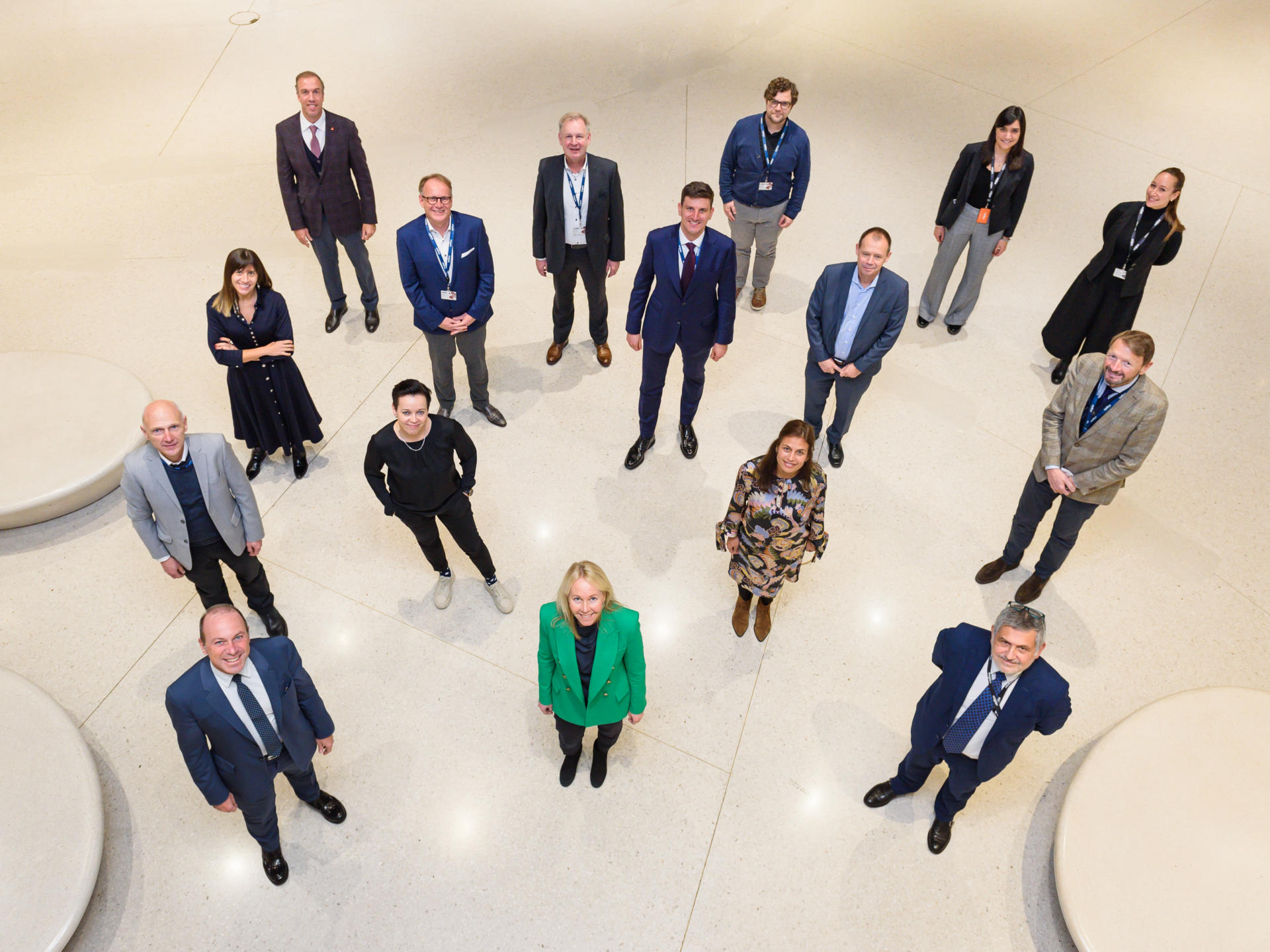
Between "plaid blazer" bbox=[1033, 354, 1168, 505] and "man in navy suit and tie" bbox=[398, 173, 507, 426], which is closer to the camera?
"plaid blazer" bbox=[1033, 354, 1168, 505]

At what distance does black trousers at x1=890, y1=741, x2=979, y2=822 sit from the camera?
3281 mm

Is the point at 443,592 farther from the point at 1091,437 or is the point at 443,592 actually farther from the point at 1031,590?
the point at 1091,437

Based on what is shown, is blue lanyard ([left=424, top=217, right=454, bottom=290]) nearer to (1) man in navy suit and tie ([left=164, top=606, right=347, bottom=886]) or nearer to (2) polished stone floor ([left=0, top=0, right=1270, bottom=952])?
(2) polished stone floor ([left=0, top=0, right=1270, bottom=952])

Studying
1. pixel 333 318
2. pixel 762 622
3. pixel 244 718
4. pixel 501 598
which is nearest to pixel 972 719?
pixel 762 622

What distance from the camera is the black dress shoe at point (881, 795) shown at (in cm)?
364

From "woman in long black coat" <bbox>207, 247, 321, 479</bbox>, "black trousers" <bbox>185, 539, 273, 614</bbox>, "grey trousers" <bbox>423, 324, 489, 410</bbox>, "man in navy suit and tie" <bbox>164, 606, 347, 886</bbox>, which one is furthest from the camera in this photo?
"grey trousers" <bbox>423, 324, 489, 410</bbox>

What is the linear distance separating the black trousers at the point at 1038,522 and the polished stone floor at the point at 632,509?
244 millimetres

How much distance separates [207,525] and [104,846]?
1.40 meters

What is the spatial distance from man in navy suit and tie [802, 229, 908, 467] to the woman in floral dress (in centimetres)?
86

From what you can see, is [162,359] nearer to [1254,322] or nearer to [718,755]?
[718,755]

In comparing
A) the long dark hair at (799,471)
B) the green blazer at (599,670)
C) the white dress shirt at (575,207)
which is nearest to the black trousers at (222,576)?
the green blazer at (599,670)

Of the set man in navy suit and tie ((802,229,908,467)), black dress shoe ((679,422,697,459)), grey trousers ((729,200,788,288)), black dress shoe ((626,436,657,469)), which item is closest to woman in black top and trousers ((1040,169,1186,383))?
man in navy suit and tie ((802,229,908,467))

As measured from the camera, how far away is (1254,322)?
6.07 meters

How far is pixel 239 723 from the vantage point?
2889 mm
